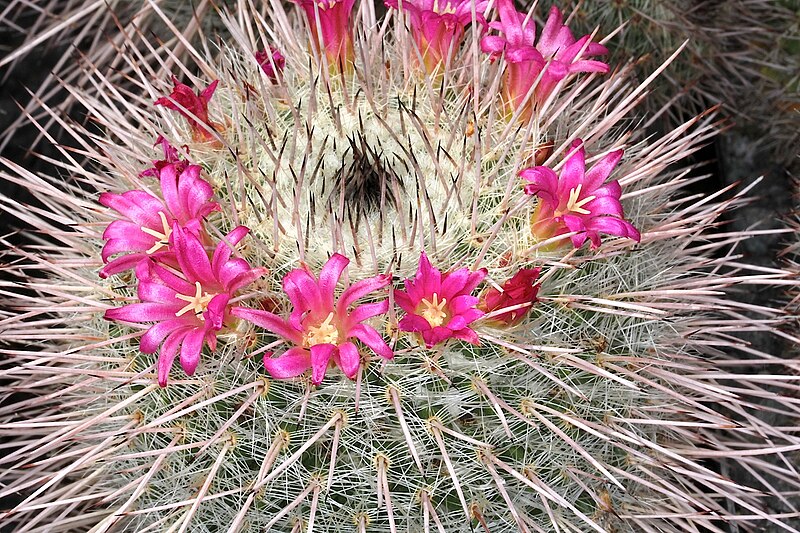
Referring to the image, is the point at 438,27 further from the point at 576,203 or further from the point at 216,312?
the point at 216,312

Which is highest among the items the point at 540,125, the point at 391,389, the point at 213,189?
the point at 540,125

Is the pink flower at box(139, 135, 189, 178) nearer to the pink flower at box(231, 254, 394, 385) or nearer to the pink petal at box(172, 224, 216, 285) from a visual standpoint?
the pink petal at box(172, 224, 216, 285)

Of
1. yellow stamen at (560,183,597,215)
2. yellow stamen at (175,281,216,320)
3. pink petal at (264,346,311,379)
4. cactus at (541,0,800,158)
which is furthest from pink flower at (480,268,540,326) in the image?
cactus at (541,0,800,158)

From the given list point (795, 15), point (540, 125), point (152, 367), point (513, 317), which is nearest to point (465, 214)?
point (513, 317)

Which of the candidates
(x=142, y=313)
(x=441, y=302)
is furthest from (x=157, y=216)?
(x=441, y=302)

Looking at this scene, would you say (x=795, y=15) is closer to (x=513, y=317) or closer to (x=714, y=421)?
(x=714, y=421)

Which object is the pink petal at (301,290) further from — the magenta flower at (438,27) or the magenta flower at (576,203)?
the magenta flower at (438,27)
